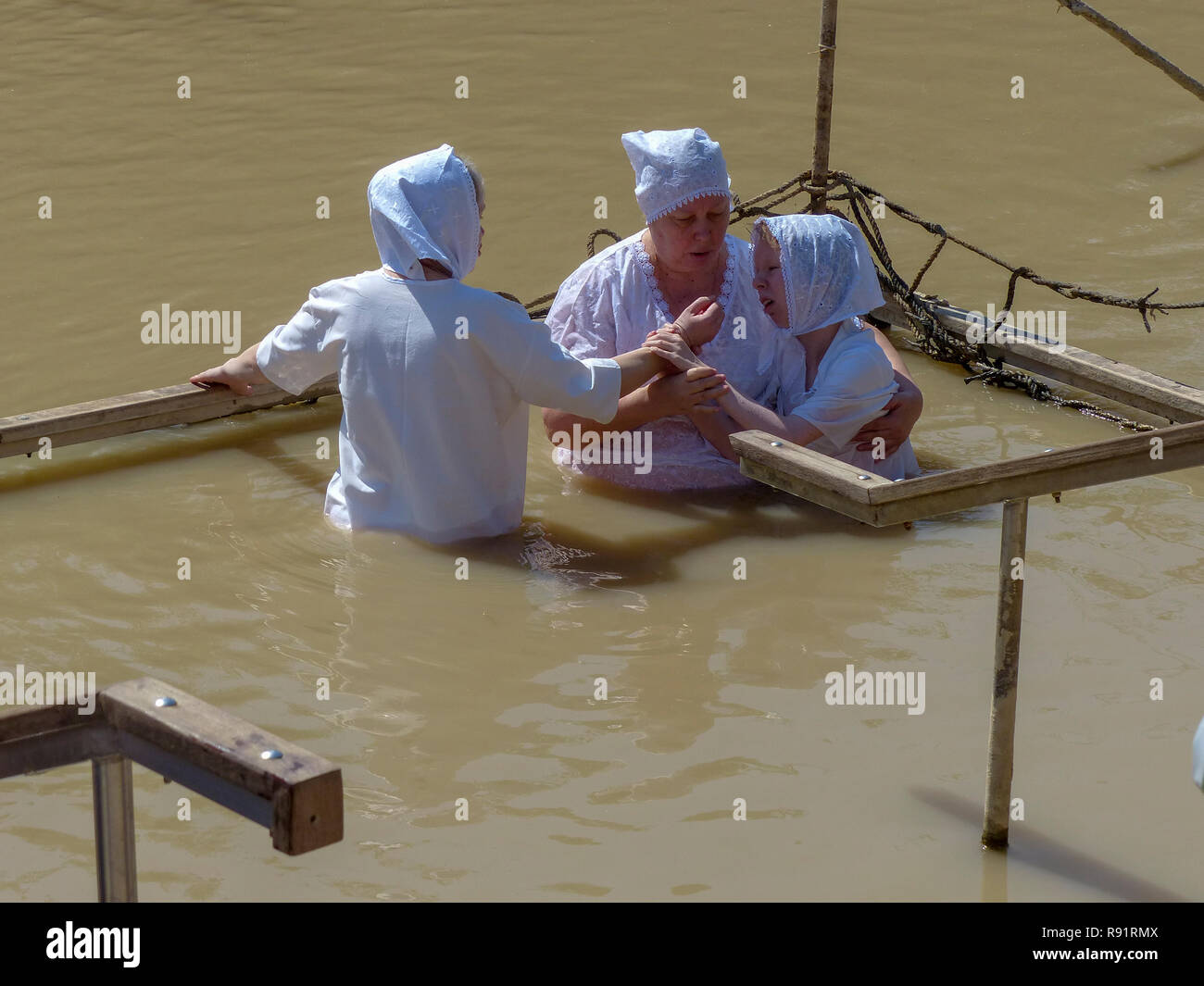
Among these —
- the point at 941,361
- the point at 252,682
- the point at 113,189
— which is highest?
the point at 113,189

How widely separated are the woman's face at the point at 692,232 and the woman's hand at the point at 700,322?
0.18 m

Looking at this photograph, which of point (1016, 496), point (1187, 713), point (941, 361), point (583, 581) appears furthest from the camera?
point (941, 361)

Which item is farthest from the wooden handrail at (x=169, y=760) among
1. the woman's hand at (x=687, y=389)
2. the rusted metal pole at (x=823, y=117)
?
the rusted metal pole at (x=823, y=117)

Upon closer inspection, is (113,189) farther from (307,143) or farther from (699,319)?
(699,319)

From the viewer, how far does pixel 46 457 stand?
5.80m

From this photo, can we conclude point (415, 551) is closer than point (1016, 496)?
No

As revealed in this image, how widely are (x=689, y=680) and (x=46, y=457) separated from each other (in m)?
2.68

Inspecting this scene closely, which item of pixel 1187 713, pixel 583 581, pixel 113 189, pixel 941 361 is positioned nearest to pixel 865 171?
pixel 941 361

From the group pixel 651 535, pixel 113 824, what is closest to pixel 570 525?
pixel 651 535

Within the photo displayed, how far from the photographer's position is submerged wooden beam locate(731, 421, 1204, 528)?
340cm
